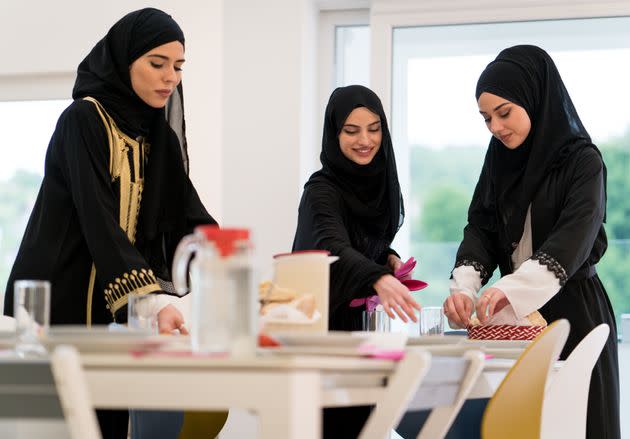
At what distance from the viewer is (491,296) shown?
7.73 ft

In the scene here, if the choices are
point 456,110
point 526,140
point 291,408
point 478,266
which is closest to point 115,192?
point 478,266

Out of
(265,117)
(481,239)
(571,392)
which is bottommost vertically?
(571,392)

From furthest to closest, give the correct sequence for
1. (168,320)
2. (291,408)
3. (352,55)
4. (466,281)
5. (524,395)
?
1. (352,55)
2. (466,281)
3. (168,320)
4. (524,395)
5. (291,408)

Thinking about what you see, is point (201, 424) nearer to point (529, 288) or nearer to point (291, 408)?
point (529, 288)

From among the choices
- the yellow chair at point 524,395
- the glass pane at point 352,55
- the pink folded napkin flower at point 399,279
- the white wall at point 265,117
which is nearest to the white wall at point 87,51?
the white wall at point 265,117

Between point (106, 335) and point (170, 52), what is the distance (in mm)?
1283

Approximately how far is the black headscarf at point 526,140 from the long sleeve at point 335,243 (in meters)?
0.44

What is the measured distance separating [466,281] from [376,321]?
43 cm

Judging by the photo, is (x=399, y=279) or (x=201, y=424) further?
(x=399, y=279)

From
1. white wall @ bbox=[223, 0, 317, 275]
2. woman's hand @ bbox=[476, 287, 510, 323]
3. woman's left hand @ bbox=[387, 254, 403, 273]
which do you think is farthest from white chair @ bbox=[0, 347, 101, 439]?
white wall @ bbox=[223, 0, 317, 275]

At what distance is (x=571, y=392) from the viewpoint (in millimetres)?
1826

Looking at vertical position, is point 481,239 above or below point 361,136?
below

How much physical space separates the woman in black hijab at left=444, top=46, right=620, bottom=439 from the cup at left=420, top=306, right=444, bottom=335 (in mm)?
→ 263

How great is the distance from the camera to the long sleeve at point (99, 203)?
202 centimetres
